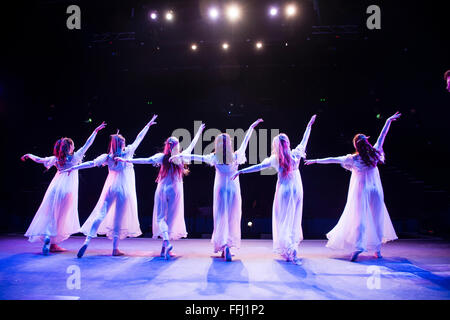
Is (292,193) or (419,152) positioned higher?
(419,152)

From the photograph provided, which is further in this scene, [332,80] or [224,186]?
[332,80]

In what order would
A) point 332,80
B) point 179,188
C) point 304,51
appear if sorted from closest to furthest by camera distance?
point 179,188 < point 304,51 < point 332,80

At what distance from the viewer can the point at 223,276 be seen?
2965mm

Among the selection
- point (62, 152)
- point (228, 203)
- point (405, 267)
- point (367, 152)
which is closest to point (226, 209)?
point (228, 203)

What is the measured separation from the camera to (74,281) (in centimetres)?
274

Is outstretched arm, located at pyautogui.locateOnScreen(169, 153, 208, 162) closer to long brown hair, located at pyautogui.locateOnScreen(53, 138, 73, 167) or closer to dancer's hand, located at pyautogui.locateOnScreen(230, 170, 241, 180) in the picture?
dancer's hand, located at pyautogui.locateOnScreen(230, 170, 241, 180)

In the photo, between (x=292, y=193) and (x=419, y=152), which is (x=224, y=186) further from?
(x=419, y=152)

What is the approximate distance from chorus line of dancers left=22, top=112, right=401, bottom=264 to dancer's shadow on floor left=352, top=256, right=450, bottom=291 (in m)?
0.18

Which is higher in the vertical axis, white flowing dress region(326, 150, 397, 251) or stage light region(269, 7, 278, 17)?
stage light region(269, 7, 278, 17)

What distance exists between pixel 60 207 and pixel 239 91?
6.30m

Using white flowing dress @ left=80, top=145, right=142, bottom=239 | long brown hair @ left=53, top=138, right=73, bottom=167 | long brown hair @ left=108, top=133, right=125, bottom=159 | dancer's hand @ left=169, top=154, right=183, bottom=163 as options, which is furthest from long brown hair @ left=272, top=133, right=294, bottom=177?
long brown hair @ left=53, top=138, right=73, bottom=167

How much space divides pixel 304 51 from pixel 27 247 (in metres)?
8.27

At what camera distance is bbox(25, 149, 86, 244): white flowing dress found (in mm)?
4395
